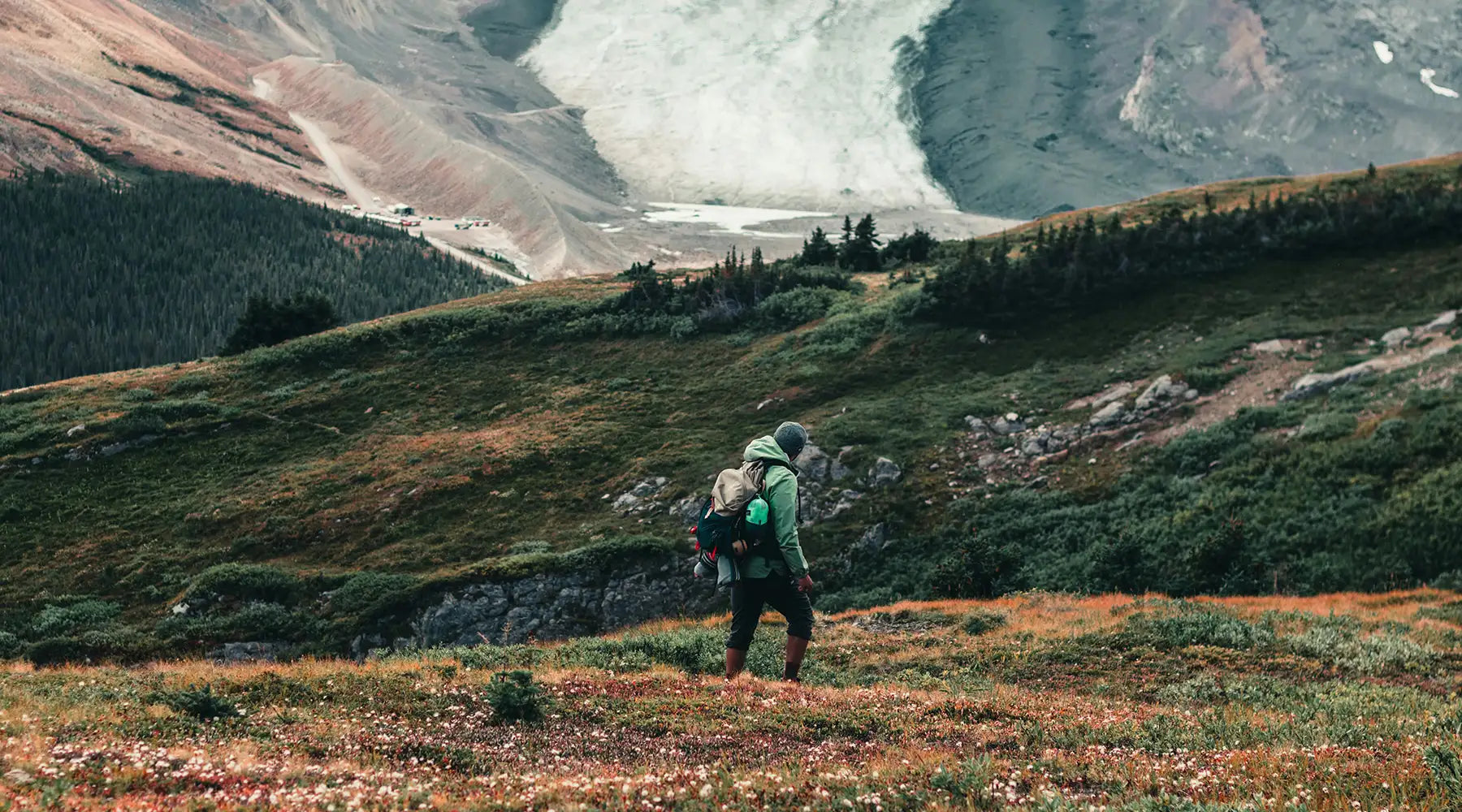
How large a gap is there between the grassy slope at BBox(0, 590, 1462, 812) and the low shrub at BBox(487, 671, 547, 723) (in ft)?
0.33

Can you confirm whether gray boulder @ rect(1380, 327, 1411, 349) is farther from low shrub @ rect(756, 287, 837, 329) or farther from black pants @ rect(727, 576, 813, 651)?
black pants @ rect(727, 576, 813, 651)

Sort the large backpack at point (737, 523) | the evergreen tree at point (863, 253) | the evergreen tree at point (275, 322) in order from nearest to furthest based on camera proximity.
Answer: the large backpack at point (737, 523) < the evergreen tree at point (275, 322) < the evergreen tree at point (863, 253)

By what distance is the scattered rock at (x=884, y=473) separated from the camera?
3353 centimetres

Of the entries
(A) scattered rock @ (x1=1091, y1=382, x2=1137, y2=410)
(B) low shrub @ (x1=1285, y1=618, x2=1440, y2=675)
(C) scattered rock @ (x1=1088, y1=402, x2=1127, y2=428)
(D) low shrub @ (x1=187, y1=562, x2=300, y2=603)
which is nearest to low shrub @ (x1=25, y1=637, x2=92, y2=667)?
(D) low shrub @ (x1=187, y1=562, x2=300, y2=603)

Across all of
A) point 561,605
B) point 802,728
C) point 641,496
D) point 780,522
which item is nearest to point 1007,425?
point 641,496

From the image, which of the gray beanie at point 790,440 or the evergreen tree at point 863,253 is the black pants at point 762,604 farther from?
the evergreen tree at point 863,253

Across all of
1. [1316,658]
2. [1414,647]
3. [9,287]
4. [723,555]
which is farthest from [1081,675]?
[9,287]

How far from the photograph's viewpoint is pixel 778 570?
12.5m

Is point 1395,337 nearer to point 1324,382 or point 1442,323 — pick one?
point 1442,323

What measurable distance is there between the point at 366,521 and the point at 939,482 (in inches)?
837

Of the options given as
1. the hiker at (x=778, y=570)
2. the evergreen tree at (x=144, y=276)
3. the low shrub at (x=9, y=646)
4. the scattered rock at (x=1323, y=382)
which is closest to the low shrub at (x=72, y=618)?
the low shrub at (x=9, y=646)

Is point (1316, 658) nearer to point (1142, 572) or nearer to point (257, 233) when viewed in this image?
point (1142, 572)

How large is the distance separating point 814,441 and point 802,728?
1035 inches

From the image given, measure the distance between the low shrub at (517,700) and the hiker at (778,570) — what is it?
3.13 metres
